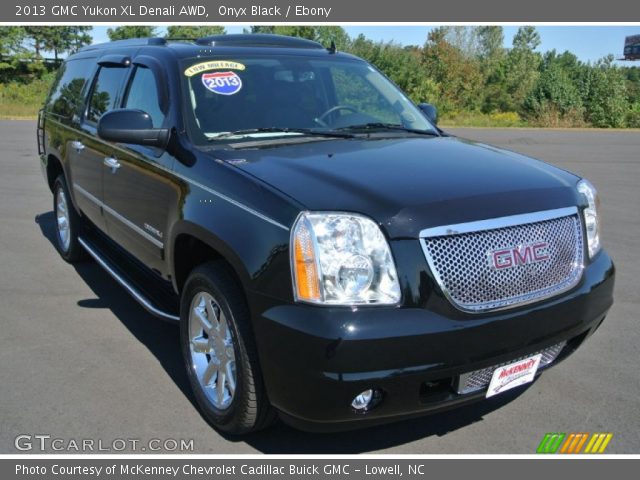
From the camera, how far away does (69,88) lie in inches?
237

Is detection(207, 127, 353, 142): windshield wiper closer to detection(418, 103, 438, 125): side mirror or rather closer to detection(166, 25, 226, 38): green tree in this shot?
detection(418, 103, 438, 125): side mirror

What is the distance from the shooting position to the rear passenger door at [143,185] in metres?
A: 3.67

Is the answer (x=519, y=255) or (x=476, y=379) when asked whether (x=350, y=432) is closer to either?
(x=476, y=379)

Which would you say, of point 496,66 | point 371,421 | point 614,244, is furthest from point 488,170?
point 496,66

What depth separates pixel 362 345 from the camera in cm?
242

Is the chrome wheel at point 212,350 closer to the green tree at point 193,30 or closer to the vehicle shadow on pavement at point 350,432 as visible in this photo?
the vehicle shadow on pavement at point 350,432

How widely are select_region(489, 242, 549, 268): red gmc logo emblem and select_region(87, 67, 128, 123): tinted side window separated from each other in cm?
312

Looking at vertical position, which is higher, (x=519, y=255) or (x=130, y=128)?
(x=130, y=128)

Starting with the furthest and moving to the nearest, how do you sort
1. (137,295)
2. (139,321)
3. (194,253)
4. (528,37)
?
1. (528,37)
2. (139,321)
3. (137,295)
4. (194,253)

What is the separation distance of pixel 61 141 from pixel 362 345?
453cm

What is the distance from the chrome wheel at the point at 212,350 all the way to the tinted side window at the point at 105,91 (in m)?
2.11

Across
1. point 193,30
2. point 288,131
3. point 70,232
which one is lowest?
point 70,232

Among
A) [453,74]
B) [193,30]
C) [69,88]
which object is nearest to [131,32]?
[193,30]

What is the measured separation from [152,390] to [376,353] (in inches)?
68.7
